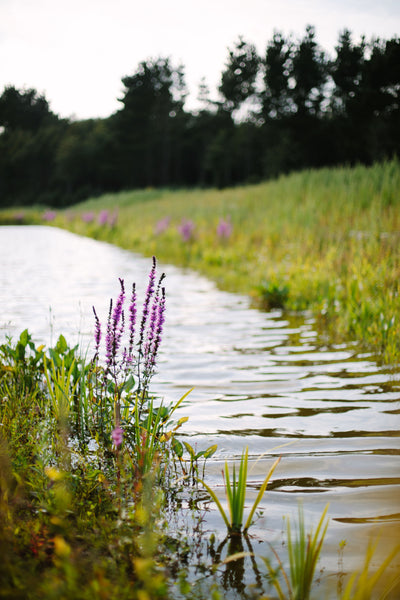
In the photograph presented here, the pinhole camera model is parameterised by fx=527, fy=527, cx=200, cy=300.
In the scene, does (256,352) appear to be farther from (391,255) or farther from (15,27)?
(15,27)

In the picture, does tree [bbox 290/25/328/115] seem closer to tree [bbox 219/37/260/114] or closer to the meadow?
tree [bbox 219/37/260/114]

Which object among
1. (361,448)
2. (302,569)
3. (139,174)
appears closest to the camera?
(302,569)

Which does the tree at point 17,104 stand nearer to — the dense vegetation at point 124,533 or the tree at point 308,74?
the dense vegetation at point 124,533

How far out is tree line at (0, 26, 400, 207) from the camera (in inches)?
1200

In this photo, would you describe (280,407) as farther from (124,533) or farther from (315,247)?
(315,247)

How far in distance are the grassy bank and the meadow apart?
34 millimetres

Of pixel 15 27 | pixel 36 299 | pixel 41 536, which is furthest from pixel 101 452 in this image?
pixel 36 299

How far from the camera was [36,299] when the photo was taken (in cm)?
712

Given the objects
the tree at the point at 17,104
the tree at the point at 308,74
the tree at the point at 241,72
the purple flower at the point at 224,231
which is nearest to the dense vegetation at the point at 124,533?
the tree at the point at 17,104

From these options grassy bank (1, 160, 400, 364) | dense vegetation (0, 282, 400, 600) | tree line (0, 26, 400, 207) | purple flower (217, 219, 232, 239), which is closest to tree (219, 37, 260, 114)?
tree line (0, 26, 400, 207)

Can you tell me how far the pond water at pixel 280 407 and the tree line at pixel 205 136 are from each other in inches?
520

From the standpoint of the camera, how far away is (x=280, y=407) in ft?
11.7

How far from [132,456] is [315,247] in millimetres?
6883

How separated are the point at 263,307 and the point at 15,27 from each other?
14.4ft
